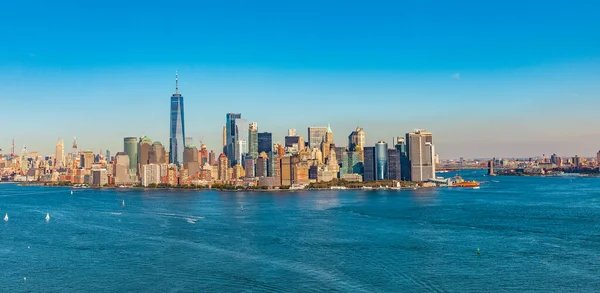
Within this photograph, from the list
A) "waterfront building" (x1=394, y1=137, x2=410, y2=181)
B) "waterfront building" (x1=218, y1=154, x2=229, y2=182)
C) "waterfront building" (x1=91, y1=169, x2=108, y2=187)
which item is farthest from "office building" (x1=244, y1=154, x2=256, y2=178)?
"waterfront building" (x1=91, y1=169, x2=108, y2=187)

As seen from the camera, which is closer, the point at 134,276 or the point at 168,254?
the point at 134,276

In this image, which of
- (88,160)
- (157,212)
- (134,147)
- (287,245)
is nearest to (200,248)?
(287,245)

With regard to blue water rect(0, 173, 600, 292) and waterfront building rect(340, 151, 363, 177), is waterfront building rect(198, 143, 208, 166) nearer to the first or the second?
waterfront building rect(340, 151, 363, 177)

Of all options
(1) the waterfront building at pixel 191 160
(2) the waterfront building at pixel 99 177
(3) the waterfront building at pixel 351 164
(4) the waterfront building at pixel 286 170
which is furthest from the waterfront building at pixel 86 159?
(3) the waterfront building at pixel 351 164

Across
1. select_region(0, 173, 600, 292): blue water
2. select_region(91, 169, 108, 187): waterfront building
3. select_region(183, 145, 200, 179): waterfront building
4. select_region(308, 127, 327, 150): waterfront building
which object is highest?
select_region(308, 127, 327, 150): waterfront building

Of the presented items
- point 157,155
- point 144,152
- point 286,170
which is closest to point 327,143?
point 286,170

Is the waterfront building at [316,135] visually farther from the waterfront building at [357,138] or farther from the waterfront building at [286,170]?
the waterfront building at [286,170]

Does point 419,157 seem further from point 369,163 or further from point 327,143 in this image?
point 327,143

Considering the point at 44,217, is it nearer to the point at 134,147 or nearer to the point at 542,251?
the point at 542,251
